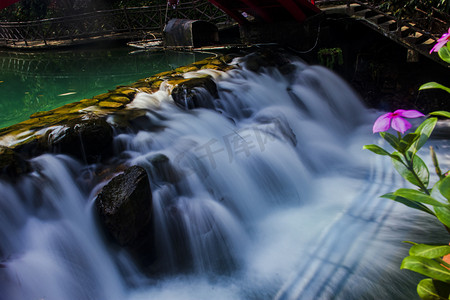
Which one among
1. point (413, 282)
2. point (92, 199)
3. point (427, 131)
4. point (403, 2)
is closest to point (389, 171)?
point (413, 282)

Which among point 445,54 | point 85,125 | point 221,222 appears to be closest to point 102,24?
point 85,125

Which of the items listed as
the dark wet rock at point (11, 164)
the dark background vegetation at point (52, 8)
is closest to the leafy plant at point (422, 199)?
the dark wet rock at point (11, 164)

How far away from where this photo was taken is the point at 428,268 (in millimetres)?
1194

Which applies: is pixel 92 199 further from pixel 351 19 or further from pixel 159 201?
pixel 351 19

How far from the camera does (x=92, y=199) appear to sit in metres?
2.71

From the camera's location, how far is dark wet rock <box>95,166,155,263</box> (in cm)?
247

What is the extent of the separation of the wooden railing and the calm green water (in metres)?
4.77

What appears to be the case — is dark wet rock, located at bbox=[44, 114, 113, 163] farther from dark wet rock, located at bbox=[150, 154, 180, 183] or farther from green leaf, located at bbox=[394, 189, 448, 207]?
green leaf, located at bbox=[394, 189, 448, 207]

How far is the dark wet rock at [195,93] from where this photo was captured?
427 centimetres

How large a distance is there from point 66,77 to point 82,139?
6.67m

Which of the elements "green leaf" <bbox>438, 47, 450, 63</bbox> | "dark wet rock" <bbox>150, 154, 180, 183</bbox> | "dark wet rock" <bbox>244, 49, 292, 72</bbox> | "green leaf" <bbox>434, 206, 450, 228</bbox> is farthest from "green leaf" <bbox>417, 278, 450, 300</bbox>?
"dark wet rock" <bbox>244, 49, 292, 72</bbox>

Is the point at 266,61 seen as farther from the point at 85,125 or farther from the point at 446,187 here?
the point at 446,187

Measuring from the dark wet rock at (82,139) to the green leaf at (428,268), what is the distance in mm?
2693

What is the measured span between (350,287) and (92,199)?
216cm
